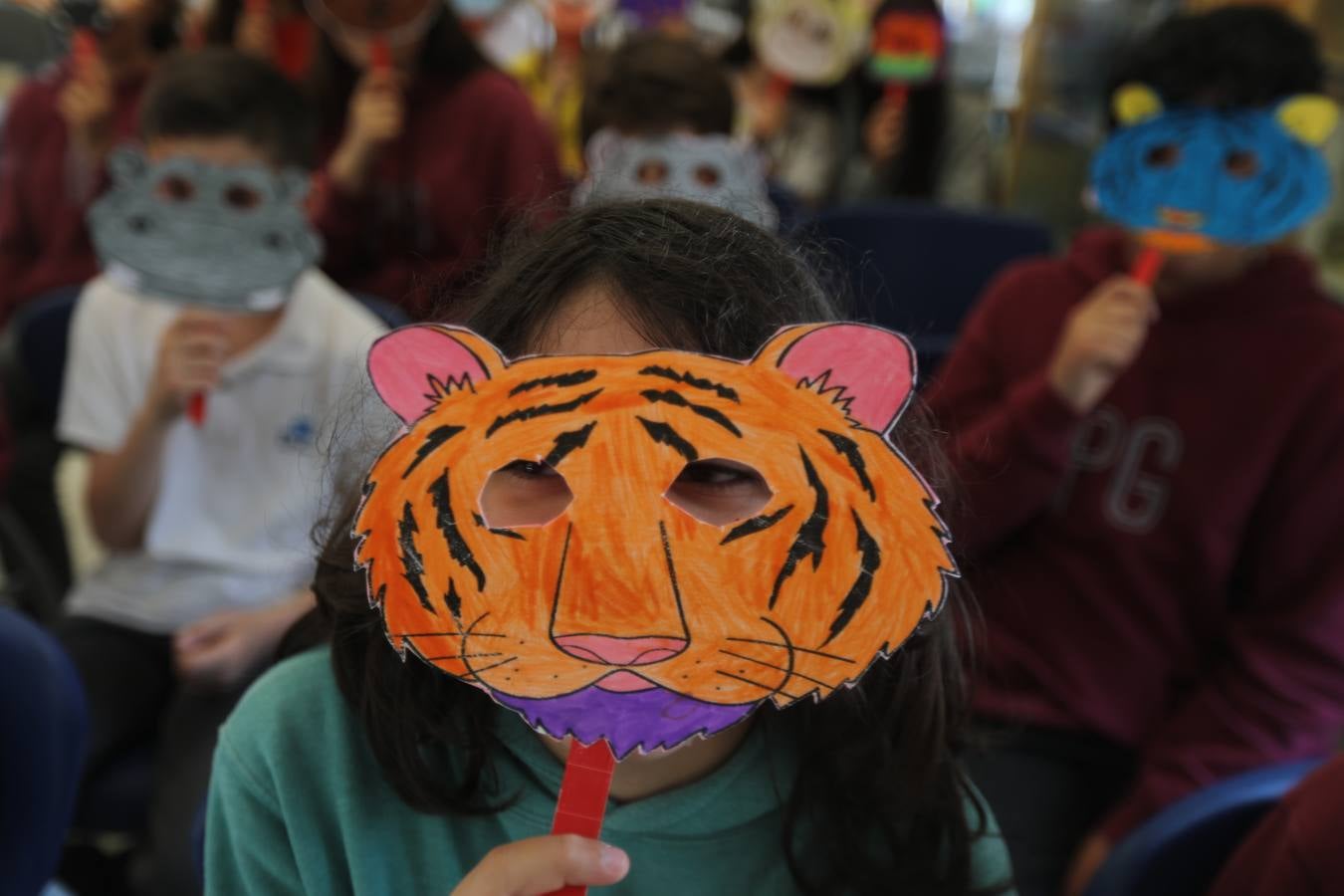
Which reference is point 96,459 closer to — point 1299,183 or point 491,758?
point 491,758

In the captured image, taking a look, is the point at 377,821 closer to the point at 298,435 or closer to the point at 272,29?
the point at 298,435

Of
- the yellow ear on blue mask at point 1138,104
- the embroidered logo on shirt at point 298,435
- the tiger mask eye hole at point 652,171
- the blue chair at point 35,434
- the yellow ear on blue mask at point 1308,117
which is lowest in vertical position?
the blue chair at point 35,434

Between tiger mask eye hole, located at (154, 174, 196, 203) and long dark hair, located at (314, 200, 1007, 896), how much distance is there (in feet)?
2.04

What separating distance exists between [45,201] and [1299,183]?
82.6 inches

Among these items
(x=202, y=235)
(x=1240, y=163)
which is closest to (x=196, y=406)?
(x=202, y=235)

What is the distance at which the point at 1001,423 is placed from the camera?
1166mm

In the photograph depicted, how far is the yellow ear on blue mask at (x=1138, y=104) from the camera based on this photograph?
1.14 m

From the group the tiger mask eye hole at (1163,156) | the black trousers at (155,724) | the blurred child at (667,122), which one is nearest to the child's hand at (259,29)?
the blurred child at (667,122)

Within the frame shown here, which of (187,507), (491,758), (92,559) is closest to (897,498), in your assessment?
(491,758)

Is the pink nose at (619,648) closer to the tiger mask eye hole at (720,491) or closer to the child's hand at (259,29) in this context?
the tiger mask eye hole at (720,491)

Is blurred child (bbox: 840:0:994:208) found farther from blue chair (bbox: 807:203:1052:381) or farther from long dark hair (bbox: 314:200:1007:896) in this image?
long dark hair (bbox: 314:200:1007:896)

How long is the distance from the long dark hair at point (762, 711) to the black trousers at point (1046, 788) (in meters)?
0.41

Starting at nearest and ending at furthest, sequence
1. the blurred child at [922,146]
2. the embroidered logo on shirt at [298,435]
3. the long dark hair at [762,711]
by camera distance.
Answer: the long dark hair at [762,711] < the embroidered logo on shirt at [298,435] < the blurred child at [922,146]

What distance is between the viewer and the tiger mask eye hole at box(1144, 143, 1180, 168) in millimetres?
1104
